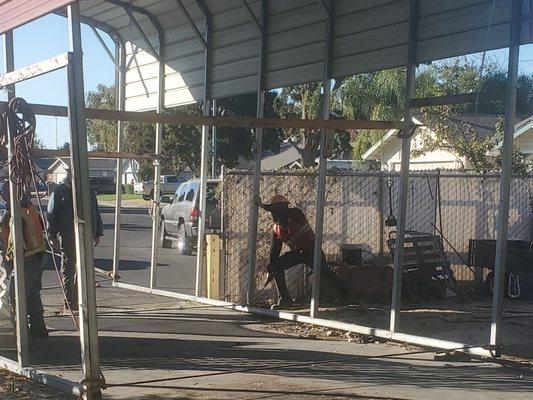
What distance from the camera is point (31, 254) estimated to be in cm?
771

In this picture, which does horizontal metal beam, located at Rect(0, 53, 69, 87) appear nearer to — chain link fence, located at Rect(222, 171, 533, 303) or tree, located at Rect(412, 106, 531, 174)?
chain link fence, located at Rect(222, 171, 533, 303)

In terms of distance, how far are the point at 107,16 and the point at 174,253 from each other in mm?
9094

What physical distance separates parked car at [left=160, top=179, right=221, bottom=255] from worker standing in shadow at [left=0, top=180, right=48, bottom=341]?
8914 millimetres

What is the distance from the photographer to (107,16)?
1222 cm

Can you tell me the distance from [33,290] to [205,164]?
4.07 m

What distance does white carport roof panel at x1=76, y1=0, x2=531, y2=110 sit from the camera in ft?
26.1

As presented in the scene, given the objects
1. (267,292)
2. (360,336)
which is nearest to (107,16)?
(267,292)

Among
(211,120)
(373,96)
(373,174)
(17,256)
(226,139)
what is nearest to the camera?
(17,256)

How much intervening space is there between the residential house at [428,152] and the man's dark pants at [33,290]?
35.8 ft

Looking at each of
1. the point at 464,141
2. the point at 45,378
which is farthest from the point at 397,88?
the point at 45,378

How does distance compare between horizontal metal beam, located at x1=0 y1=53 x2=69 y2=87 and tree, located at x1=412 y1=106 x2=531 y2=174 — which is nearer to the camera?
horizontal metal beam, located at x1=0 y1=53 x2=69 y2=87

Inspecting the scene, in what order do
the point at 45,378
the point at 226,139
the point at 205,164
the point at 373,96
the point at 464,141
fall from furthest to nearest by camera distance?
Result: the point at 226,139 → the point at 373,96 → the point at 464,141 → the point at 205,164 → the point at 45,378

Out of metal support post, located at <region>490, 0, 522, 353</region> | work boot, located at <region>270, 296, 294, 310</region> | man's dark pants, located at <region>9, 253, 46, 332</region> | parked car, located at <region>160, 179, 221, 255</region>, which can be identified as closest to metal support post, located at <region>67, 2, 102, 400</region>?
man's dark pants, located at <region>9, 253, 46, 332</region>

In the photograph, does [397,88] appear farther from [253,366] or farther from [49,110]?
[49,110]
